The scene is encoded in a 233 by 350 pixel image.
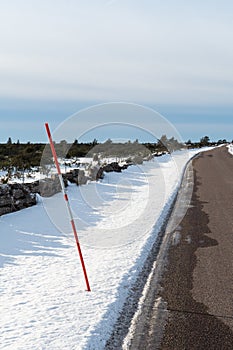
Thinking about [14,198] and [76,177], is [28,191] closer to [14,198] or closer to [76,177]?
[14,198]

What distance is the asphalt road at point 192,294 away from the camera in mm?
4512

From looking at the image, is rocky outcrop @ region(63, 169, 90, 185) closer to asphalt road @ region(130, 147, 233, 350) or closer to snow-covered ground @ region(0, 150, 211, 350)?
snow-covered ground @ region(0, 150, 211, 350)

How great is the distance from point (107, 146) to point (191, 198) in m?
22.5

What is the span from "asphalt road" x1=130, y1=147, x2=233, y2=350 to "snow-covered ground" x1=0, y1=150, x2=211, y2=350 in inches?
16.8

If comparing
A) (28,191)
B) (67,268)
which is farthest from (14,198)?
(67,268)

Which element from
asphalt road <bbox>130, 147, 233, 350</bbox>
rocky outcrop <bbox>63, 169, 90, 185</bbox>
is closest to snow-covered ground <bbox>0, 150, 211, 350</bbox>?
asphalt road <bbox>130, 147, 233, 350</bbox>

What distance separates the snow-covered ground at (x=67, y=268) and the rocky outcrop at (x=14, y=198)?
239 mm

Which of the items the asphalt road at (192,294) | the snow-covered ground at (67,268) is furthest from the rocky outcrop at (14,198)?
the asphalt road at (192,294)

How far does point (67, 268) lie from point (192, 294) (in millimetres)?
2164

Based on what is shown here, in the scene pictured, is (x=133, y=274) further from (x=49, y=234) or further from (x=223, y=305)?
(x=49, y=234)

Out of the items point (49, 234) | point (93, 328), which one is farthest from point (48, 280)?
point (49, 234)

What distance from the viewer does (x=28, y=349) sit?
423cm

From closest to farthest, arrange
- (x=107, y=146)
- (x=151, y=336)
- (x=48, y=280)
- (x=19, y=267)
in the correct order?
(x=151, y=336)
(x=48, y=280)
(x=19, y=267)
(x=107, y=146)

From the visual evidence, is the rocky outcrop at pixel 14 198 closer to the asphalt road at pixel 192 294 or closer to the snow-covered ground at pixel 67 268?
the snow-covered ground at pixel 67 268
